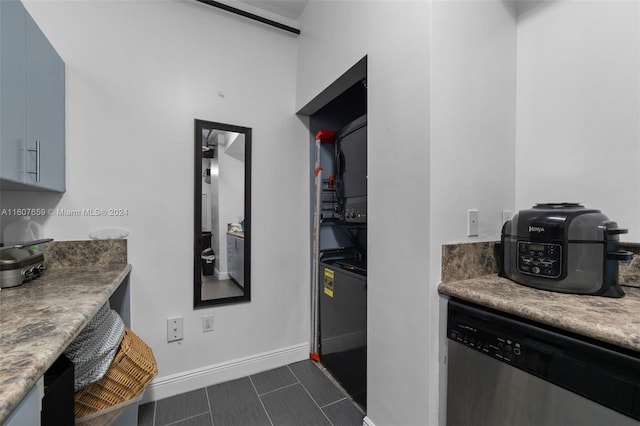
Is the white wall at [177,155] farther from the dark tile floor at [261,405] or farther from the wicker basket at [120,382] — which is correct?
the wicker basket at [120,382]

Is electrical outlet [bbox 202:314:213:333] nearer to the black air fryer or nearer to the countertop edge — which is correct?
the countertop edge

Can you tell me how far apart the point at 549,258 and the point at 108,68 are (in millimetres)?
2457

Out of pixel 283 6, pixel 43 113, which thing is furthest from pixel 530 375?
pixel 283 6

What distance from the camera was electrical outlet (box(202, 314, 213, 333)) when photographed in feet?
6.31

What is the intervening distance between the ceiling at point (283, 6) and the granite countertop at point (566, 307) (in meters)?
2.19

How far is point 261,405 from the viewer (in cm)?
172

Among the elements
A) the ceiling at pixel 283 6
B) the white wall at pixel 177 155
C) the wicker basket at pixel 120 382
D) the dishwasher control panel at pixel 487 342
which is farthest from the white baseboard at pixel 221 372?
the ceiling at pixel 283 6

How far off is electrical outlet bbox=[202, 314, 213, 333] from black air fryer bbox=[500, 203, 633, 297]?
6.04ft

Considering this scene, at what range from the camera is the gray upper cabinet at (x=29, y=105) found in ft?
3.37

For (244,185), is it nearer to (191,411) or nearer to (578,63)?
(191,411)

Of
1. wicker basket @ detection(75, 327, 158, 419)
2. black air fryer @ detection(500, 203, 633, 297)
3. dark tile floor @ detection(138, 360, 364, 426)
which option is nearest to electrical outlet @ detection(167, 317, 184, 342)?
dark tile floor @ detection(138, 360, 364, 426)

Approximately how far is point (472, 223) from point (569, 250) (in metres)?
0.34

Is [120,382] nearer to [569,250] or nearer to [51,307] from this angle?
[51,307]

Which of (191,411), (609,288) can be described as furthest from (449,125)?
(191,411)
